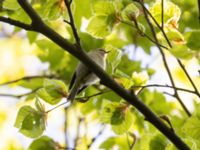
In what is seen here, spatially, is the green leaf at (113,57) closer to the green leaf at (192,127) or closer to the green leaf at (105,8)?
the green leaf at (105,8)

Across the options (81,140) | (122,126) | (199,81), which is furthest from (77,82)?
(81,140)

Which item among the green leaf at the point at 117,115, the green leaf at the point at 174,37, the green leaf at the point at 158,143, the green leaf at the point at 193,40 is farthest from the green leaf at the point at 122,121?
the green leaf at the point at 193,40

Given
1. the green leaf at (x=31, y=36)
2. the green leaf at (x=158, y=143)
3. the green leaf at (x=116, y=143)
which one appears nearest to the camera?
the green leaf at (x=158, y=143)

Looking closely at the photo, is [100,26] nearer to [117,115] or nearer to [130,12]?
[130,12]

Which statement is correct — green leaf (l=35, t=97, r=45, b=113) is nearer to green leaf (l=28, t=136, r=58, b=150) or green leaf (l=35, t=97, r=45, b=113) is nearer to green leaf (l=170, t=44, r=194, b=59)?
green leaf (l=28, t=136, r=58, b=150)

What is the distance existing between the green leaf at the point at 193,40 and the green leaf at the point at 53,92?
338mm

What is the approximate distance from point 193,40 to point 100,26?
0.96ft

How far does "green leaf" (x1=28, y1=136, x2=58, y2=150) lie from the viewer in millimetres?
1279

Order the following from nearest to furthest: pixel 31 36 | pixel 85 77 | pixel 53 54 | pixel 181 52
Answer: pixel 181 52 < pixel 85 77 < pixel 31 36 < pixel 53 54

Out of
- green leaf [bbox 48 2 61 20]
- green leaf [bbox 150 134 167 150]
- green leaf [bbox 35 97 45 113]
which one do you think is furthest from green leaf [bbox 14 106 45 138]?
Answer: green leaf [bbox 150 134 167 150]

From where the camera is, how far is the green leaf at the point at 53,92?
1.16 meters

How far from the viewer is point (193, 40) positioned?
99 cm

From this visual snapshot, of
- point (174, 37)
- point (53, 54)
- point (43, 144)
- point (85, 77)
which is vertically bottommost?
point (53, 54)

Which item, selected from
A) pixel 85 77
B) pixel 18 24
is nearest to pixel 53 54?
pixel 85 77
